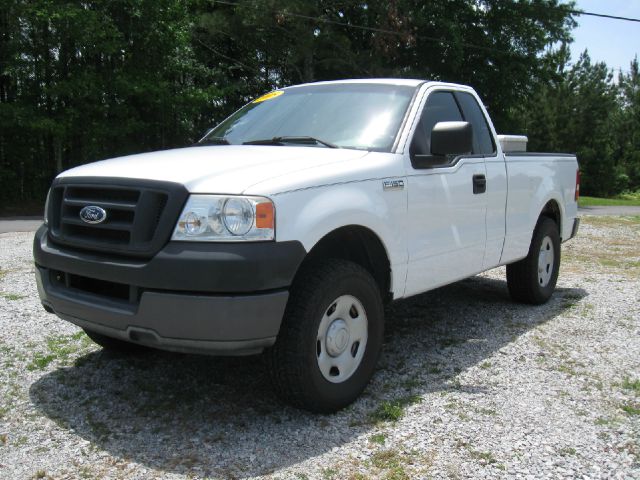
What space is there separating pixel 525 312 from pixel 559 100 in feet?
111

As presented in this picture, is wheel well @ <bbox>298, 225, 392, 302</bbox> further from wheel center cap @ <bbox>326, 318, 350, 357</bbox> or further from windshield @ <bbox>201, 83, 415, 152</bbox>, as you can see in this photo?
windshield @ <bbox>201, 83, 415, 152</bbox>

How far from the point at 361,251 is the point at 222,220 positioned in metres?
1.15

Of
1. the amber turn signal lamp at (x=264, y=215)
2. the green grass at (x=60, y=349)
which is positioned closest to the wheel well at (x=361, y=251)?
the amber turn signal lamp at (x=264, y=215)

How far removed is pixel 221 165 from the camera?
3428 millimetres

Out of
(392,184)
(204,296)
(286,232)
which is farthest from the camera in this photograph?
(392,184)

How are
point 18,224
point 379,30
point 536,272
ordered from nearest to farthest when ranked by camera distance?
point 536,272 → point 18,224 → point 379,30

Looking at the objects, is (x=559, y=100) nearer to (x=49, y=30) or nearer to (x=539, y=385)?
(x=49, y=30)

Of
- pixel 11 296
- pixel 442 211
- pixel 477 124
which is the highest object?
pixel 477 124

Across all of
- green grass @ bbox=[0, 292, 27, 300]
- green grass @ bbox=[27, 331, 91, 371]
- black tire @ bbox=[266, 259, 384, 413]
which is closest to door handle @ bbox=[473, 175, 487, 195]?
black tire @ bbox=[266, 259, 384, 413]

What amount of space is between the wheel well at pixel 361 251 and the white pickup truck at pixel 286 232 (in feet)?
0.03

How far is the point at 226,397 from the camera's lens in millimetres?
3830

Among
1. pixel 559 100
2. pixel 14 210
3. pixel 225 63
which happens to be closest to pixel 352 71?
pixel 225 63

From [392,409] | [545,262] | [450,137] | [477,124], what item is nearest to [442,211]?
[450,137]

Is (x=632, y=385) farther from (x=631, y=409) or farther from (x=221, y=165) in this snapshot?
(x=221, y=165)
